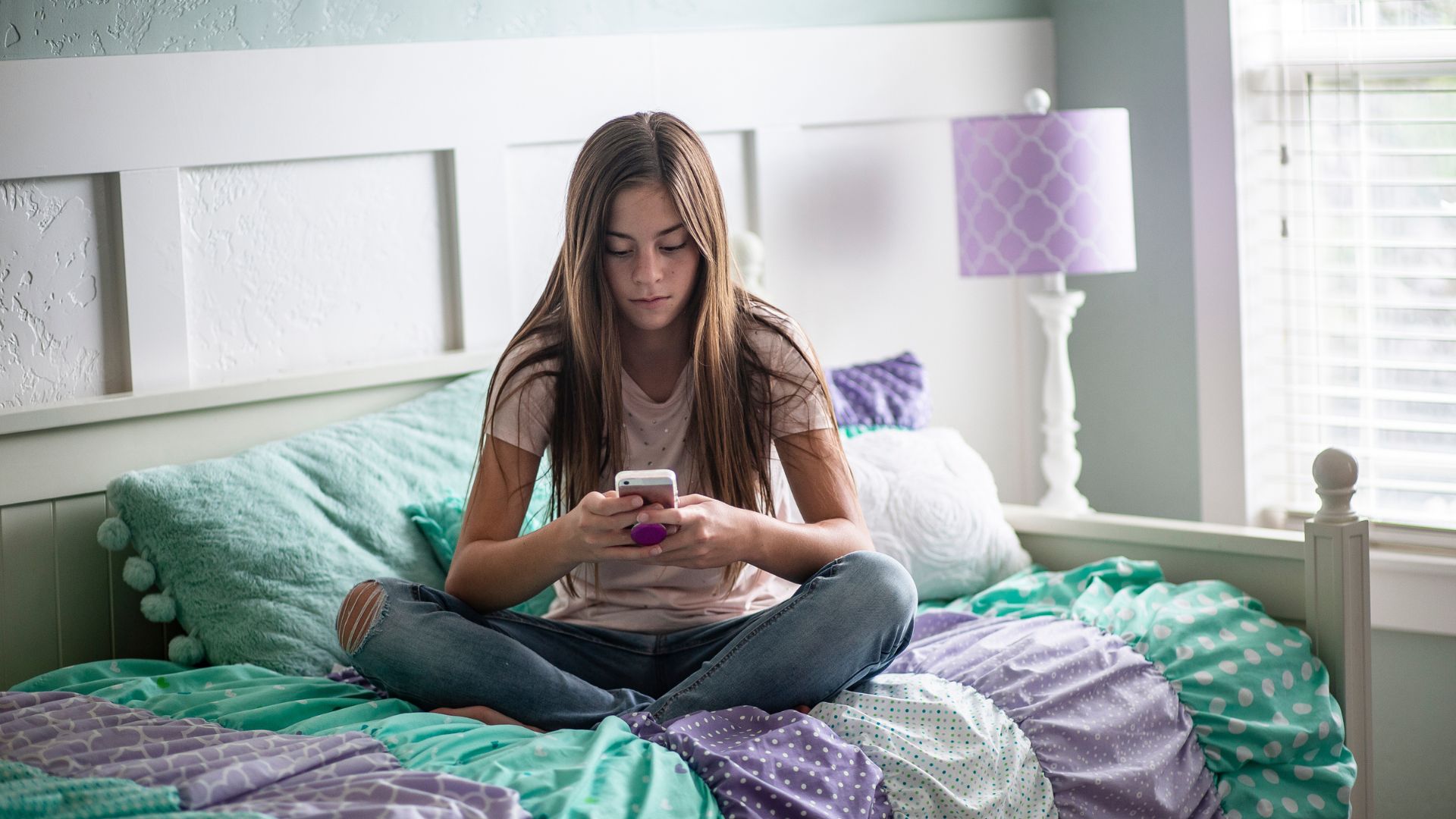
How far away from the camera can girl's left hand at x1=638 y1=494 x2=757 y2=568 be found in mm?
1439

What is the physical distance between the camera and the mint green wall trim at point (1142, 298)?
8.09 feet

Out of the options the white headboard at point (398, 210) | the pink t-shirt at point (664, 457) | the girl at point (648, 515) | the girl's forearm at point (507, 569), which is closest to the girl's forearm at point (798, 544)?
the girl at point (648, 515)

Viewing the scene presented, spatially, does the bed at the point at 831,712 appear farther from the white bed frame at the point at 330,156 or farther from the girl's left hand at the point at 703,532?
the girl's left hand at the point at 703,532

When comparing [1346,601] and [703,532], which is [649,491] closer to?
[703,532]

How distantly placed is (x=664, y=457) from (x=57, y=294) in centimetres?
80

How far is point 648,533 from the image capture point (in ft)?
4.70

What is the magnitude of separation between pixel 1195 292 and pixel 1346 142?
13.4 inches

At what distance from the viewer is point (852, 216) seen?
253cm

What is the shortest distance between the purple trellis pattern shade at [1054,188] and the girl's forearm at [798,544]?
0.85 metres

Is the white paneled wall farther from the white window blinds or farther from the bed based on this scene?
the white window blinds

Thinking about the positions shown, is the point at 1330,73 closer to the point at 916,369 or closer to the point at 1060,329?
the point at 1060,329

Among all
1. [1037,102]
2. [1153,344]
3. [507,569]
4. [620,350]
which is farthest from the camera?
[1153,344]

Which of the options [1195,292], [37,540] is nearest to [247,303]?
[37,540]

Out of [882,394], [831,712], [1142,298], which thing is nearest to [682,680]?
[831,712]
